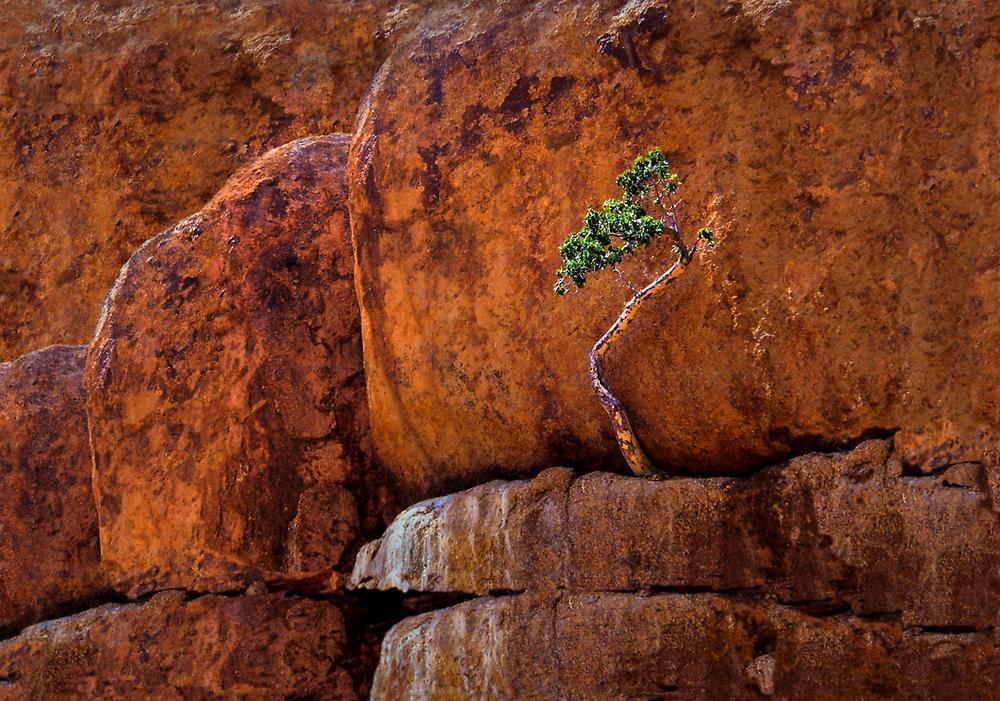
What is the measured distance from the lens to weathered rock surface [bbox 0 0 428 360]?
1616 centimetres

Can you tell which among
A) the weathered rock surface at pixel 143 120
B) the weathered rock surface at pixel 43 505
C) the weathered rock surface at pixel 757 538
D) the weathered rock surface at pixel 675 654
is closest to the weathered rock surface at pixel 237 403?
the weathered rock surface at pixel 43 505

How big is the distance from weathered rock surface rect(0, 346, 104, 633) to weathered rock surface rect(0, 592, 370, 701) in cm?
93

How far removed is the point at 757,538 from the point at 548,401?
2075 millimetres

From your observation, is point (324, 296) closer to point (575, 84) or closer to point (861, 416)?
point (575, 84)

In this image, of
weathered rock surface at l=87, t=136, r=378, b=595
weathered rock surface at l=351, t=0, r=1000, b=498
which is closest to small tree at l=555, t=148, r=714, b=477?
weathered rock surface at l=351, t=0, r=1000, b=498

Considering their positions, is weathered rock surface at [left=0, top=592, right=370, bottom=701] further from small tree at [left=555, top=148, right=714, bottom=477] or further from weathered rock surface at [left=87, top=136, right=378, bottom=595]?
small tree at [left=555, top=148, right=714, bottom=477]

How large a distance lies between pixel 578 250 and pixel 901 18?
241cm

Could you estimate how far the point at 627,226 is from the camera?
28.3 ft

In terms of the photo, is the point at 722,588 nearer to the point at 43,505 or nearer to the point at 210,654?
the point at 210,654

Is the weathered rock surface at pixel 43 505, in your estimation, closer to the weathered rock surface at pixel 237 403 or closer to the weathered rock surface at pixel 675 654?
the weathered rock surface at pixel 237 403

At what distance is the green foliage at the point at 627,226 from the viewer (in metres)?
8.57

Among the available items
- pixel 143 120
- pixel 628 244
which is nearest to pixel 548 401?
pixel 628 244

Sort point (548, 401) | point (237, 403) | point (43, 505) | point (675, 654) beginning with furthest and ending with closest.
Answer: point (43, 505) → point (237, 403) → point (548, 401) → point (675, 654)

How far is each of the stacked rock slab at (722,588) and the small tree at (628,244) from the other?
38 cm
